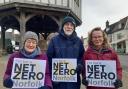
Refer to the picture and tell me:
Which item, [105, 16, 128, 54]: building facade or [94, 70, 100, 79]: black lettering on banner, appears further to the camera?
[105, 16, 128, 54]: building facade

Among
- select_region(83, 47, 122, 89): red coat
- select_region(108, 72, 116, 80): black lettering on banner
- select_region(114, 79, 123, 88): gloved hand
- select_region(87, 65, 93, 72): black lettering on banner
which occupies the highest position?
select_region(83, 47, 122, 89): red coat

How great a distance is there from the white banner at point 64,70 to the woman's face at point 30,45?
0.73 metres

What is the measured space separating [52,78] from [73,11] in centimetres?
2316

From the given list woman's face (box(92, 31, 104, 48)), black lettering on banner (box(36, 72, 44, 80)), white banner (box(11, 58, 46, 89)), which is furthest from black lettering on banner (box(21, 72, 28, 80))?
woman's face (box(92, 31, 104, 48))

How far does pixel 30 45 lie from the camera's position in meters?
6.21

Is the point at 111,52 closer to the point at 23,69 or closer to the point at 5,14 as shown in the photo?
the point at 23,69

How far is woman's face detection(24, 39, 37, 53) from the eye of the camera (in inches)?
244

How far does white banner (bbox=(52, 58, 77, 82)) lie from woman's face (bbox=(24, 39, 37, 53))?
28.6 inches

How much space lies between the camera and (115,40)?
9038 cm

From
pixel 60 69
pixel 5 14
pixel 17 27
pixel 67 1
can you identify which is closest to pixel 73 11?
pixel 67 1

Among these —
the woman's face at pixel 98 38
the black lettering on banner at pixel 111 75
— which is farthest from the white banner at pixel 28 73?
the black lettering on banner at pixel 111 75

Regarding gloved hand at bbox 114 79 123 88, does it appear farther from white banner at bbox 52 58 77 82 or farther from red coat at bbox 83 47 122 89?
white banner at bbox 52 58 77 82

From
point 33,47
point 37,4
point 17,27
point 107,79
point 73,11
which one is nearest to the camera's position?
point 33,47

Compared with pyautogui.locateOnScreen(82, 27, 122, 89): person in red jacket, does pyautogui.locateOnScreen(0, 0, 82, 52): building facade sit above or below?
above
